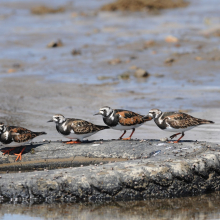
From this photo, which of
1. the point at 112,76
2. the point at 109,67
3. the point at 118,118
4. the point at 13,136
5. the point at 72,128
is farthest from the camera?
the point at 109,67

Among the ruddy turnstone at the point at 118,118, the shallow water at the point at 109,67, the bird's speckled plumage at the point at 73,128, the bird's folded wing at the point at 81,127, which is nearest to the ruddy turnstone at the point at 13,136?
the bird's speckled plumage at the point at 73,128

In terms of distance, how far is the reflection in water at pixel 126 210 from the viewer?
19.9 ft

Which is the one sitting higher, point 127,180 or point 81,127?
point 81,127

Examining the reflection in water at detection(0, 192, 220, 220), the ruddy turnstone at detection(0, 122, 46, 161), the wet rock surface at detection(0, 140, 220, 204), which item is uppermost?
the ruddy turnstone at detection(0, 122, 46, 161)

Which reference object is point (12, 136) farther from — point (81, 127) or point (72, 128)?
point (81, 127)

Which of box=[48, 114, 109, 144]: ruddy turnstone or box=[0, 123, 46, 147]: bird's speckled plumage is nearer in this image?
box=[0, 123, 46, 147]: bird's speckled plumage

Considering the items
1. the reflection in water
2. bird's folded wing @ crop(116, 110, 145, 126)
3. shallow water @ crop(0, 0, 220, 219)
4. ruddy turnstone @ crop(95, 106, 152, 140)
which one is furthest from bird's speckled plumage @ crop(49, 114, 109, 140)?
the reflection in water

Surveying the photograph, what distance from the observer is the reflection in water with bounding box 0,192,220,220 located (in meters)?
6.05

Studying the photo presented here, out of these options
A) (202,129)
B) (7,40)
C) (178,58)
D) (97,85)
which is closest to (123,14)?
(7,40)

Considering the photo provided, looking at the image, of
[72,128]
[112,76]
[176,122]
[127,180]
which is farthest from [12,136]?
[112,76]

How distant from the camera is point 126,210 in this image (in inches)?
246

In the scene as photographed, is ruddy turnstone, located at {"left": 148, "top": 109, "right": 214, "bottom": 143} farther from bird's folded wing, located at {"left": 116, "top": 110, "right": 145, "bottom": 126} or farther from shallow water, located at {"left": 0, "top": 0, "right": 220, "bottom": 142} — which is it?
shallow water, located at {"left": 0, "top": 0, "right": 220, "bottom": 142}

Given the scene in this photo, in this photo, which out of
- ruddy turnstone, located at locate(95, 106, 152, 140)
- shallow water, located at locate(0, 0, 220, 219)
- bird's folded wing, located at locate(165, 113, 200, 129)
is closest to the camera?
shallow water, located at locate(0, 0, 220, 219)

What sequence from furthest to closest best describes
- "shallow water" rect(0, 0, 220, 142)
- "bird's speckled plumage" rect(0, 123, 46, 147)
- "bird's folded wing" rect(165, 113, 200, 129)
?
"shallow water" rect(0, 0, 220, 142) < "bird's folded wing" rect(165, 113, 200, 129) < "bird's speckled plumage" rect(0, 123, 46, 147)
